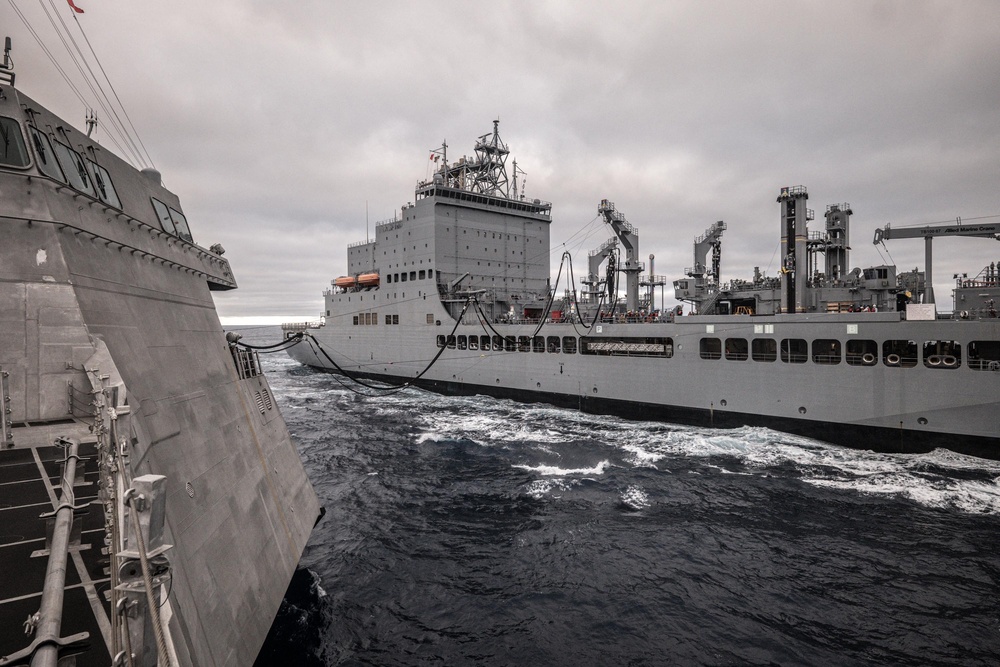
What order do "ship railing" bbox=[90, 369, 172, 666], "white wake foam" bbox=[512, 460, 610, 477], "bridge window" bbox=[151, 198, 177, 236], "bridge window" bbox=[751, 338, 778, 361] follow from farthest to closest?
"bridge window" bbox=[751, 338, 778, 361], "white wake foam" bbox=[512, 460, 610, 477], "bridge window" bbox=[151, 198, 177, 236], "ship railing" bbox=[90, 369, 172, 666]

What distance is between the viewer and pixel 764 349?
70.2 feet

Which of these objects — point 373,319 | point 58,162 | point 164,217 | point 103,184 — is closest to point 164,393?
point 58,162

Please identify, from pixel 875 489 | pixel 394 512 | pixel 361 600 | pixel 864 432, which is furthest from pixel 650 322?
pixel 361 600

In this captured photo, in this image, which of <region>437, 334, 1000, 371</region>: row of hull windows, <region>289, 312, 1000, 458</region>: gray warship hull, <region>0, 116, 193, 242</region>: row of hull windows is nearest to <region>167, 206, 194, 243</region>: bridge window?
<region>0, 116, 193, 242</region>: row of hull windows

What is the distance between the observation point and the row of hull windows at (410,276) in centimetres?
3406

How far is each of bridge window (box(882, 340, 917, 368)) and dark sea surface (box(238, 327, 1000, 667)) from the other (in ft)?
12.0

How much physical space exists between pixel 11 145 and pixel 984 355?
86.5ft

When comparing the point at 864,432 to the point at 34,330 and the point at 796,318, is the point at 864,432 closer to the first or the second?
the point at 796,318

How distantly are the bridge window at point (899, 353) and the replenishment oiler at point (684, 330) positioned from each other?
88 millimetres

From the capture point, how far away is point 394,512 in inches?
516

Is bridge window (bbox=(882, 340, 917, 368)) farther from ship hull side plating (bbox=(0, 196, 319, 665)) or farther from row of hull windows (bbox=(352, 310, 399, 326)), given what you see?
row of hull windows (bbox=(352, 310, 399, 326))

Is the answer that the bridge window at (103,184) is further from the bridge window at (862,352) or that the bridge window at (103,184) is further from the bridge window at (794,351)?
the bridge window at (862,352)

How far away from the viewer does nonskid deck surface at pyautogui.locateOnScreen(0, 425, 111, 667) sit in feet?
9.77

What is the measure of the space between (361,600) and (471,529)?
3700 millimetres
